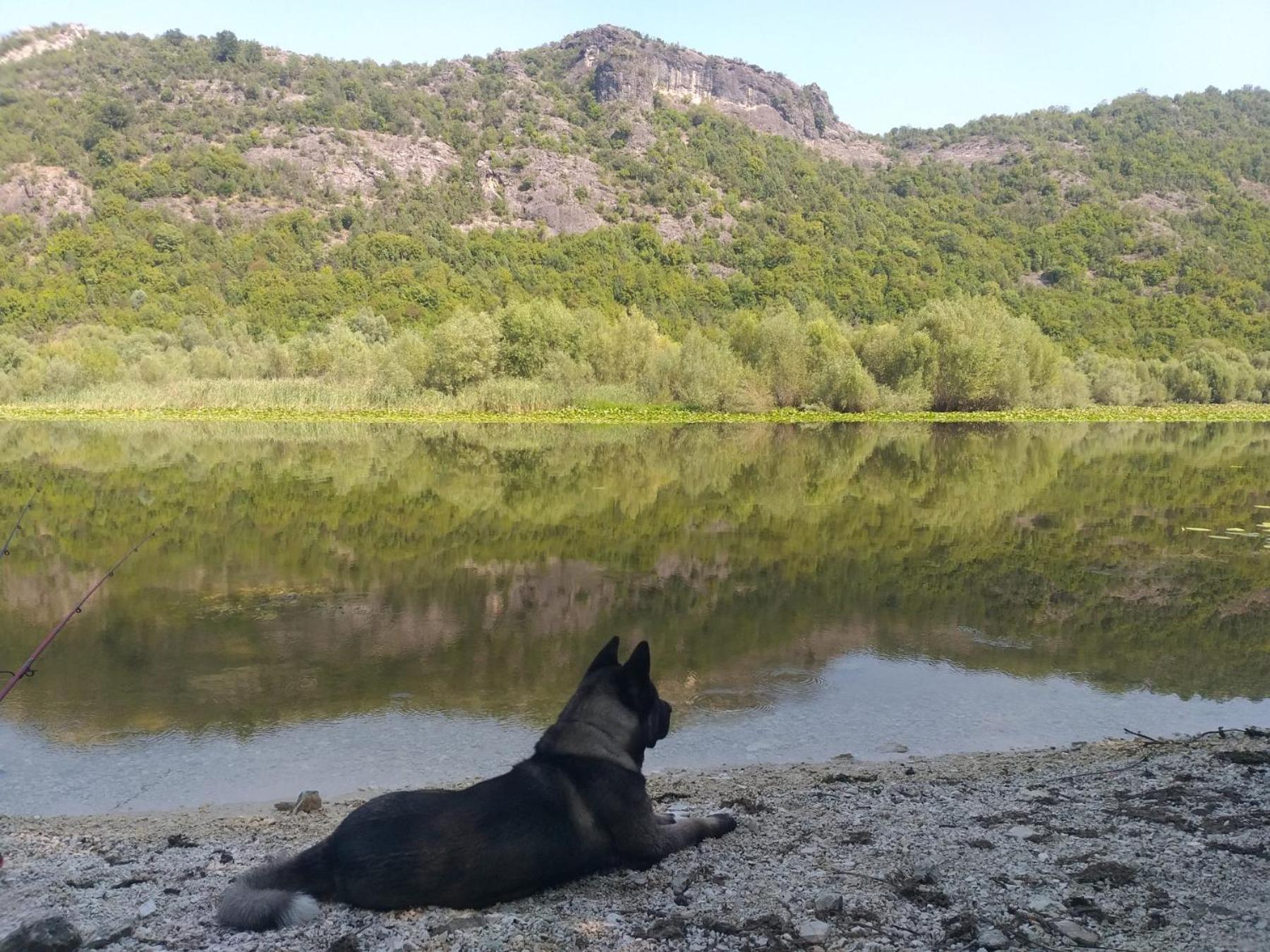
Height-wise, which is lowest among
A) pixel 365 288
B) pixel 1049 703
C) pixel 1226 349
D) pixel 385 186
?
pixel 1049 703

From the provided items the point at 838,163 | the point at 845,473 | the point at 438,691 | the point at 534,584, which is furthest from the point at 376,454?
the point at 838,163

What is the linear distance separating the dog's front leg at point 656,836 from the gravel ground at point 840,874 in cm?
8

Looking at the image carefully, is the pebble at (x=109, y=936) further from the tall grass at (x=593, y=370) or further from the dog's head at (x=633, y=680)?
the tall grass at (x=593, y=370)

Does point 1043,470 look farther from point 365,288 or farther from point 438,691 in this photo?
point 365,288

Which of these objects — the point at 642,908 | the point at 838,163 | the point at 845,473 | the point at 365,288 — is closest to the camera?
the point at 642,908

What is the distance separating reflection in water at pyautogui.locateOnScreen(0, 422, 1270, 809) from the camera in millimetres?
9344

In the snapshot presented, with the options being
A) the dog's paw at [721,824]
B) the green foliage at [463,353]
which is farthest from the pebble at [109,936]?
the green foliage at [463,353]

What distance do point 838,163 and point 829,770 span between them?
163 meters

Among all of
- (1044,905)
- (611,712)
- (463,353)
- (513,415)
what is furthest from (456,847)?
(463,353)

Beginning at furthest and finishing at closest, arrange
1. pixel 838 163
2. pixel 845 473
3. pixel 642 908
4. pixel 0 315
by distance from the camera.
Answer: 1. pixel 838 163
2. pixel 0 315
3. pixel 845 473
4. pixel 642 908

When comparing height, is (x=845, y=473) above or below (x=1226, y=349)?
below

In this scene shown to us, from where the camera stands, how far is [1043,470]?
29.1m

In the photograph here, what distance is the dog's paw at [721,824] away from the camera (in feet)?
18.0

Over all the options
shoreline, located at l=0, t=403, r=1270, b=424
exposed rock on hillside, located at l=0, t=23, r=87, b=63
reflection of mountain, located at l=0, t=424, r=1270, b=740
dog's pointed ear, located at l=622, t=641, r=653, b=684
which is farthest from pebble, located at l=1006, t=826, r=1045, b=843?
exposed rock on hillside, located at l=0, t=23, r=87, b=63
